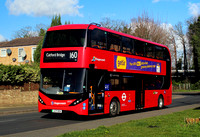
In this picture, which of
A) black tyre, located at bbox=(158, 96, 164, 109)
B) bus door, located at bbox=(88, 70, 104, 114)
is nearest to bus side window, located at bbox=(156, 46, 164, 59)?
black tyre, located at bbox=(158, 96, 164, 109)

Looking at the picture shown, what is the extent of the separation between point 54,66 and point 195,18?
6547cm

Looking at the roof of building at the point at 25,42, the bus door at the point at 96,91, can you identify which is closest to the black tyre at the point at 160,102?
the bus door at the point at 96,91

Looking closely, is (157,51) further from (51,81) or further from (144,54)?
Result: (51,81)

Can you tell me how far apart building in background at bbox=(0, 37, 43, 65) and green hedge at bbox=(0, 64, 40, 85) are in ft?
56.3

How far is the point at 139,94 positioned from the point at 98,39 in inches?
231

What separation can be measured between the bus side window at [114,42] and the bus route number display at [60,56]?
2.72 metres

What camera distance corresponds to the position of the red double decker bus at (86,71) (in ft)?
49.4

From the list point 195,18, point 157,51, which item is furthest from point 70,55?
point 195,18

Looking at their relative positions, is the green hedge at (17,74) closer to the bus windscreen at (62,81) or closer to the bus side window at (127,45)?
the bus windscreen at (62,81)

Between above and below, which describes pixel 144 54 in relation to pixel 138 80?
above

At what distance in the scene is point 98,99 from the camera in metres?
16.1

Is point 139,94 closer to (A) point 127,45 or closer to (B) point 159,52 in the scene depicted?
(A) point 127,45

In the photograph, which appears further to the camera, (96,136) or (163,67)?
(163,67)

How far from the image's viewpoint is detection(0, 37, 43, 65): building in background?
4475 cm
